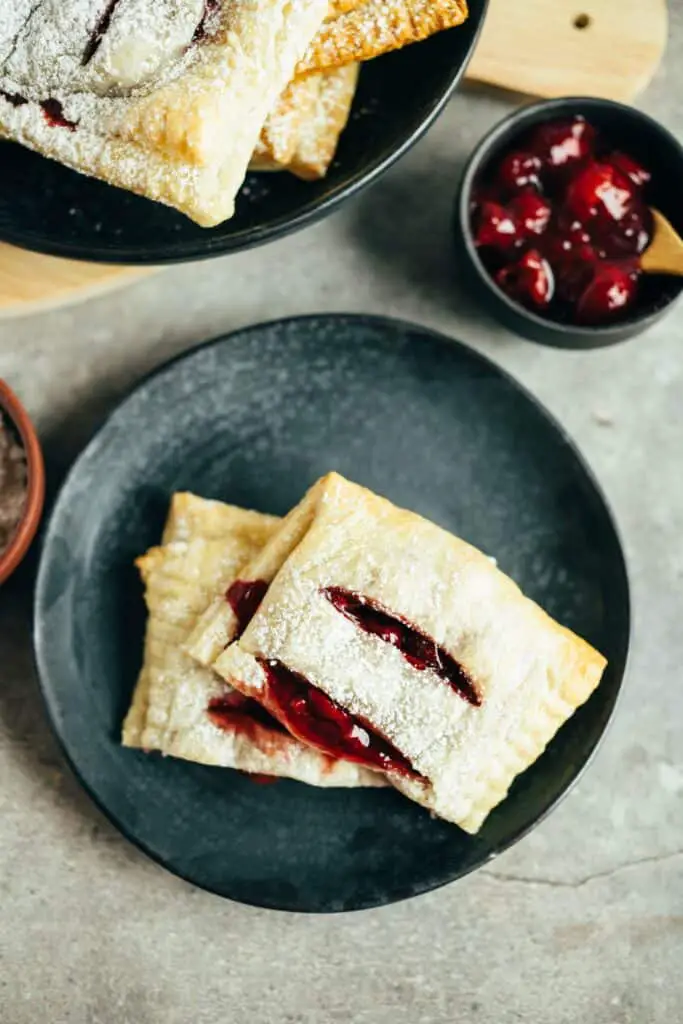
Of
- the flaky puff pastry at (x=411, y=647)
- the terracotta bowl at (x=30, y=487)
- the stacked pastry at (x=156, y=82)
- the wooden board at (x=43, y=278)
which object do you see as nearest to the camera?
the stacked pastry at (x=156, y=82)

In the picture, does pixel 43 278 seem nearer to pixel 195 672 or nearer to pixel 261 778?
pixel 195 672

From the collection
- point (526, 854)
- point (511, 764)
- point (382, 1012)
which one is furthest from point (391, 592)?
point (382, 1012)

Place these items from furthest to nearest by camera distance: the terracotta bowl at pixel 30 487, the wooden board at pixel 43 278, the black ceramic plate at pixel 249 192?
1. the wooden board at pixel 43 278
2. the terracotta bowl at pixel 30 487
3. the black ceramic plate at pixel 249 192

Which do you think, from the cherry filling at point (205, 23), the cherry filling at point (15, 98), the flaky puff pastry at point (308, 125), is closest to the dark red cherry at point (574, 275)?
the flaky puff pastry at point (308, 125)

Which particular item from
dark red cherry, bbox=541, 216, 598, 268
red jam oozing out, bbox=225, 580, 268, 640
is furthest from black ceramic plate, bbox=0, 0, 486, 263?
red jam oozing out, bbox=225, 580, 268, 640

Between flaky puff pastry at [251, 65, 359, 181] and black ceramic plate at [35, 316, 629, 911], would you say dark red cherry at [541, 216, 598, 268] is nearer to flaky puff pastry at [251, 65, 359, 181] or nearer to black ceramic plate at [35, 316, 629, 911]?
black ceramic plate at [35, 316, 629, 911]

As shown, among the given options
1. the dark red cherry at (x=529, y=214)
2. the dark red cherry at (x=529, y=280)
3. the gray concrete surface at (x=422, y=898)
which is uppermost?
the dark red cherry at (x=529, y=214)

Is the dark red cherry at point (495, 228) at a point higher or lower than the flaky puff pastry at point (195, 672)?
higher

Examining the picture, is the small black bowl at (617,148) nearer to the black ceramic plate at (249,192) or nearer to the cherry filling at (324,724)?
the black ceramic plate at (249,192)
